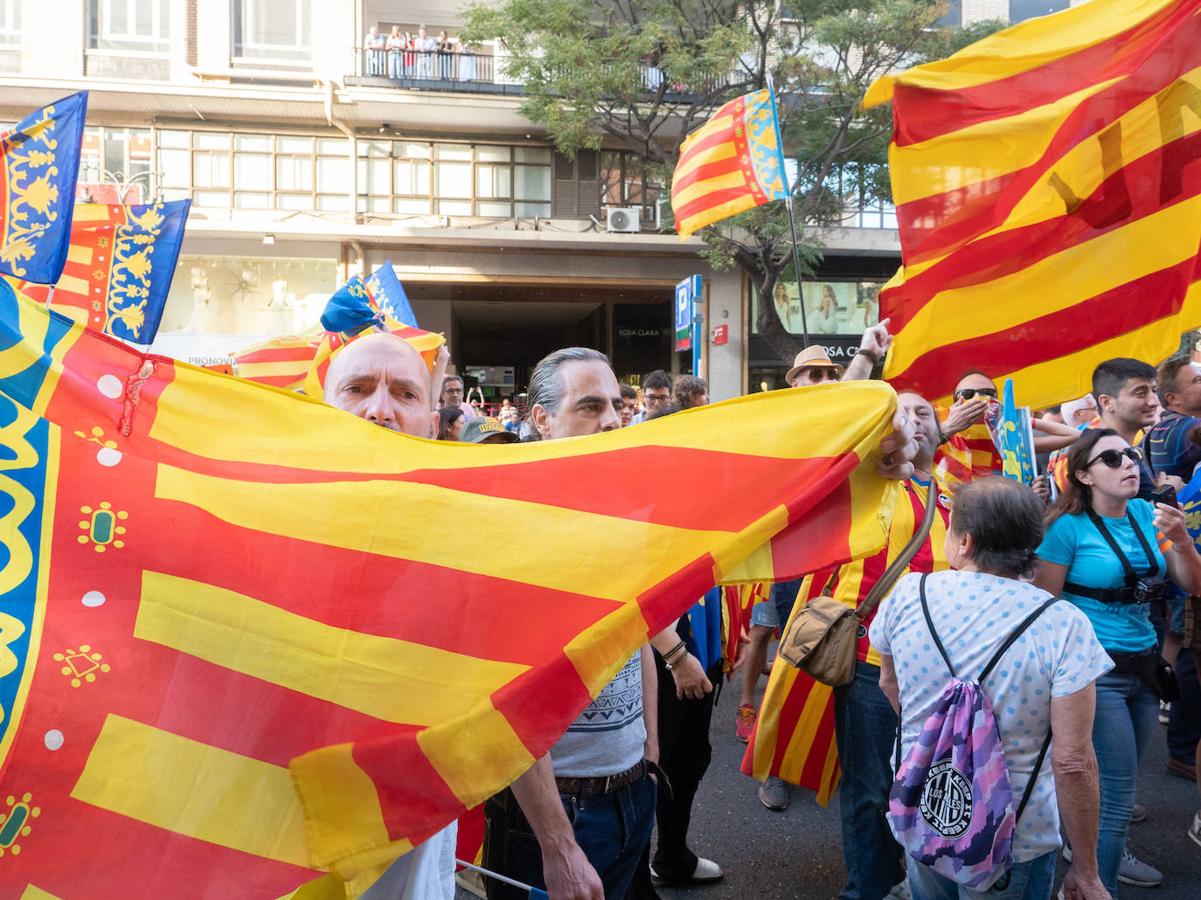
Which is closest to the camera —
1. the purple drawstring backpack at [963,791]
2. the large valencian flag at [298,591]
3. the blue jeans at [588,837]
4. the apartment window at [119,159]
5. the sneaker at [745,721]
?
the large valencian flag at [298,591]

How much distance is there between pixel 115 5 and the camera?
20359mm

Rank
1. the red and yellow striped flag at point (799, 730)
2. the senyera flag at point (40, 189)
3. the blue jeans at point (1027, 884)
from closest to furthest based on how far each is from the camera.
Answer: the blue jeans at point (1027, 884)
the red and yellow striped flag at point (799, 730)
the senyera flag at point (40, 189)

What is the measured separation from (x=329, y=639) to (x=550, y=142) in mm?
21603

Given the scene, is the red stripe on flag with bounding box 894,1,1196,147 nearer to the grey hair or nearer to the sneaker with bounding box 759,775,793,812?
the grey hair

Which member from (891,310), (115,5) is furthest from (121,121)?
(891,310)

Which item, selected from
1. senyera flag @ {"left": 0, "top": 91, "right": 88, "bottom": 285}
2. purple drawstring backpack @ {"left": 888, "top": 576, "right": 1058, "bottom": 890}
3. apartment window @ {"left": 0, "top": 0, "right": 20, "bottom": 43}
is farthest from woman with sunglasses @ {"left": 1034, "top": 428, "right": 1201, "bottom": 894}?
apartment window @ {"left": 0, "top": 0, "right": 20, "bottom": 43}

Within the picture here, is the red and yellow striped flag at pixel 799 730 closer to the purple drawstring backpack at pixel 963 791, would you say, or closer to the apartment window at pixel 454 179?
the purple drawstring backpack at pixel 963 791

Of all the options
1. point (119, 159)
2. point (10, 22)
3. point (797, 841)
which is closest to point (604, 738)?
point (797, 841)

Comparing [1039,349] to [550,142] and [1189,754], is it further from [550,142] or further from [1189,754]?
[550,142]

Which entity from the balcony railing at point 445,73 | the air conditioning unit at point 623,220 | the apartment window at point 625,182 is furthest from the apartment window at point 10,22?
the air conditioning unit at point 623,220

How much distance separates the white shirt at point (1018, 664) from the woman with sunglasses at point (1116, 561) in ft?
2.89

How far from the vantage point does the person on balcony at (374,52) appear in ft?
67.2

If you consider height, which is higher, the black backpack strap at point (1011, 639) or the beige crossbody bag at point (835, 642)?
the black backpack strap at point (1011, 639)

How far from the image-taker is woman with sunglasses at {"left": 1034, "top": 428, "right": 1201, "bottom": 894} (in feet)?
10.6
